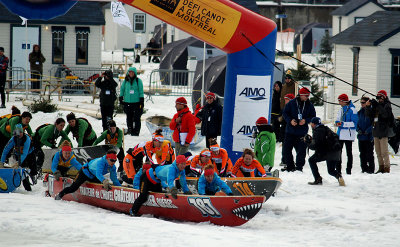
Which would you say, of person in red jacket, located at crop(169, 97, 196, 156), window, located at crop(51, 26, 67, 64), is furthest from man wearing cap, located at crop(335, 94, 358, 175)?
window, located at crop(51, 26, 67, 64)

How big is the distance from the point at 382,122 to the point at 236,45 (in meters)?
3.50

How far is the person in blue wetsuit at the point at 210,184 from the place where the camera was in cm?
1295

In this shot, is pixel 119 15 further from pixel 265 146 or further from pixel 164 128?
pixel 265 146

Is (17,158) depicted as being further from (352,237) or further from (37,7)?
(352,237)

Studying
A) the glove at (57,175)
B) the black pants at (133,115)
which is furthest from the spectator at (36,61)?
the glove at (57,175)

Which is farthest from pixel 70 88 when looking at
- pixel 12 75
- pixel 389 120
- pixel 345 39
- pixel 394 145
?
pixel 389 120

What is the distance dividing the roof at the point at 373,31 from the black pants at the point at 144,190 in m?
14.4

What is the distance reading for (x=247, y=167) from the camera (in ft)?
46.5

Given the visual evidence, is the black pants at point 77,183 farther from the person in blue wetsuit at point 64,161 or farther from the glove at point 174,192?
the glove at point 174,192

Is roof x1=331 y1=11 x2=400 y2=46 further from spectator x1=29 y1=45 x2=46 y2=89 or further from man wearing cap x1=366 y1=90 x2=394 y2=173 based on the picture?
spectator x1=29 y1=45 x2=46 y2=89

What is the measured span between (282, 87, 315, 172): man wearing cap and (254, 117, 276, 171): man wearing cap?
1.64m

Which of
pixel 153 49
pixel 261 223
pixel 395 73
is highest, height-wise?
pixel 153 49

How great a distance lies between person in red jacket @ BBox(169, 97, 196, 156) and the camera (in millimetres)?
16922

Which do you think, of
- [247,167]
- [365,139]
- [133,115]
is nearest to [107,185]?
[247,167]
